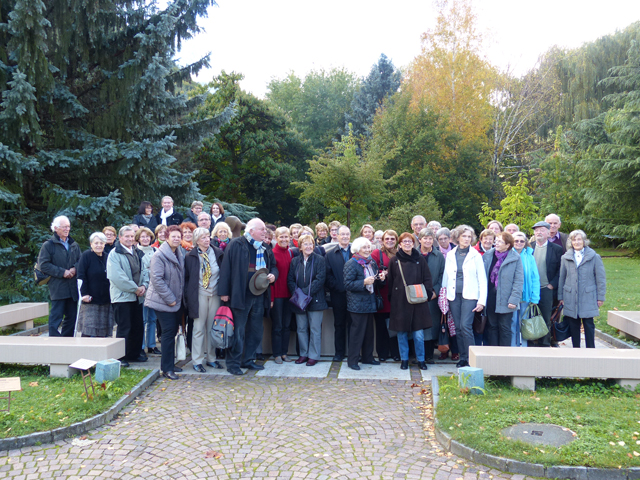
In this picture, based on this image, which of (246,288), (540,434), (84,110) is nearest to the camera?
(540,434)

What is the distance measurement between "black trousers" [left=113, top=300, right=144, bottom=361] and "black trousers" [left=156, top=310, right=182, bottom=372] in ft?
2.83

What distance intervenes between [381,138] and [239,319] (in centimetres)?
2333

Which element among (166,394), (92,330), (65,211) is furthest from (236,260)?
(65,211)

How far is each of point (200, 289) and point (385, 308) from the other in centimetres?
275

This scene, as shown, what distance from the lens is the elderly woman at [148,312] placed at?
324 inches

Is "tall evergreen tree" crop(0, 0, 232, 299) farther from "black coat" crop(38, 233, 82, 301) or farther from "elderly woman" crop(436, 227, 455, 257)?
"elderly woman" crop(436, 227, 455, 257)

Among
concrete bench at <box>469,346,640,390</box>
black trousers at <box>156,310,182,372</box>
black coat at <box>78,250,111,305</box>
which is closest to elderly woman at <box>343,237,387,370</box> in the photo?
concrete bench at <box>469,346,640,390</box>

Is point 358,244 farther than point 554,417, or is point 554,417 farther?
point 358,244

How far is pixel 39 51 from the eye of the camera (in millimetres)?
12180

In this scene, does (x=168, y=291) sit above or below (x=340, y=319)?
above

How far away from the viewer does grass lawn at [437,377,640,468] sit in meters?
4.37

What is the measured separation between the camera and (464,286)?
7.18 metres

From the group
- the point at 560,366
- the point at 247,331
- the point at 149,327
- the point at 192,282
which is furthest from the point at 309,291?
the point at 560,366

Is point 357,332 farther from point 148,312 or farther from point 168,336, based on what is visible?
point 148,312
